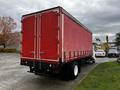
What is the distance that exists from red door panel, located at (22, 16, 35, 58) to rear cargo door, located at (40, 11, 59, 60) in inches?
27.6

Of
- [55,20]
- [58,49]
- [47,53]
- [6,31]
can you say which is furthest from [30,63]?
[6,31]

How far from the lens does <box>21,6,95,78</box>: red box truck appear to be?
28.8ft

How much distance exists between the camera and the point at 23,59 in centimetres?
1009

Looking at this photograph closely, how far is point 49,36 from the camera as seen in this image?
355 inches

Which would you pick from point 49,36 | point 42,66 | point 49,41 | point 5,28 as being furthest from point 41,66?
point 5,28

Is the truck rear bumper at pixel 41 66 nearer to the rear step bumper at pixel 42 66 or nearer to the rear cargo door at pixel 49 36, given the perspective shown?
the rear step bumper at pixel 42 66

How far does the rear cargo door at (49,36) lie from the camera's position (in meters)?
8.79

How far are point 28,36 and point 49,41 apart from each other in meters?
1.52

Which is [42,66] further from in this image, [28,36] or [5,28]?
[5,28]

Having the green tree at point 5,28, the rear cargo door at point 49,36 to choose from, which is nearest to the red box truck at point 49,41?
the rear cargo door at point 49,36

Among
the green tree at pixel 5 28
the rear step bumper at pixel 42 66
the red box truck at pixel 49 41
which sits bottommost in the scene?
the rear step bumper at pixel 42 66

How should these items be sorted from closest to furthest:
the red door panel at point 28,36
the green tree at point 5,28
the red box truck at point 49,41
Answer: the red box truck at point 49,41, the red door panel at point 28,36, the green tree at point 5,28

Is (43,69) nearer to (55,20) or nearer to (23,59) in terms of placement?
(23,59)

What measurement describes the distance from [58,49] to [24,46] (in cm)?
233
